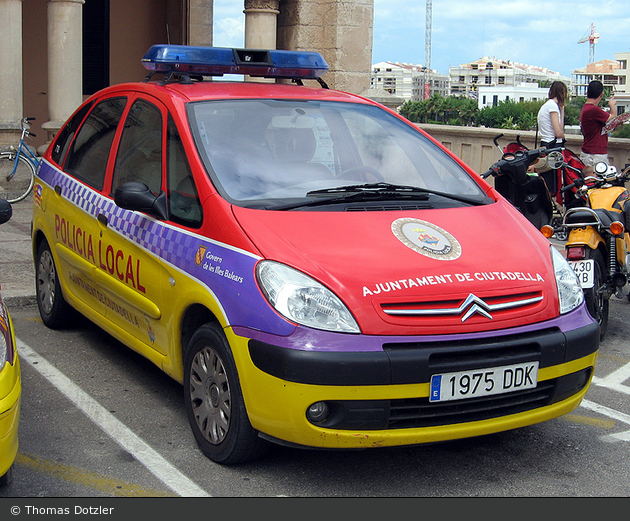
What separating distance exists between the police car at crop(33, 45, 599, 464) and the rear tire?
6847 millimetres

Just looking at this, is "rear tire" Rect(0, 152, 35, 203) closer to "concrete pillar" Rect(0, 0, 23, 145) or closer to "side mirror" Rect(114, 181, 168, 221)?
"concrete pillar" Rect(0, 0, 23, 145)

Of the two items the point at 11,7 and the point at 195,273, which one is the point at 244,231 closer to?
the point at 195,273

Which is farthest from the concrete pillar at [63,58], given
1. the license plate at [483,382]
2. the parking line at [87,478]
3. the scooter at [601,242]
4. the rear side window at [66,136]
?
the license plate at [483,382]

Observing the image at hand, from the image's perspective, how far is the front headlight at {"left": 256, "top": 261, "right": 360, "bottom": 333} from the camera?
123 inches

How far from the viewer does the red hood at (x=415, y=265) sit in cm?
319

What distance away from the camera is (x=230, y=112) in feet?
13.8

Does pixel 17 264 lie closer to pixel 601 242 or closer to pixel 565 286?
pixel 601 242

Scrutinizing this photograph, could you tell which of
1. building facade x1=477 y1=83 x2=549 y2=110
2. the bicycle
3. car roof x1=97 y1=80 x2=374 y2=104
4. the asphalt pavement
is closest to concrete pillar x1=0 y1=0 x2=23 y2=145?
the bicycle

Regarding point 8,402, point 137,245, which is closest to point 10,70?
point 137,245

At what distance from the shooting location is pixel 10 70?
1094 cm

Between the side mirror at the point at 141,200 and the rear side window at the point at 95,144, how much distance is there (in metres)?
0.82

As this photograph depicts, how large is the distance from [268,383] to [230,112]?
1623mm

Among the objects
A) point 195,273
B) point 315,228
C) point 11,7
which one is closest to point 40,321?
point 195,273

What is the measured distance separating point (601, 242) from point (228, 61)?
281 cm
